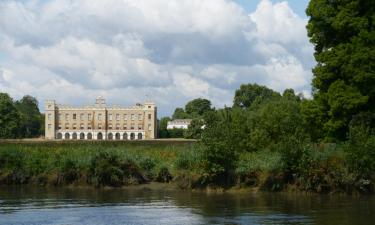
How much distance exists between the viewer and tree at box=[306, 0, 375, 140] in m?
35.4

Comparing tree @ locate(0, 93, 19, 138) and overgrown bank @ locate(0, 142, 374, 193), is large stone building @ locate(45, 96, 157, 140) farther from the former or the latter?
overgrown bank @ locate(0, 142, 374, 193)

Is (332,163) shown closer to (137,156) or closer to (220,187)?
(220,187)

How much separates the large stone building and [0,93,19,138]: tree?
4277 cm

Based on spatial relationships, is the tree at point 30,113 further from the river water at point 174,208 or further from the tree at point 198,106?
the river water at point 174,208

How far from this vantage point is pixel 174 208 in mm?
27109

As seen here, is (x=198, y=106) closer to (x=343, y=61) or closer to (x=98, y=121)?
(x=98, y=121)

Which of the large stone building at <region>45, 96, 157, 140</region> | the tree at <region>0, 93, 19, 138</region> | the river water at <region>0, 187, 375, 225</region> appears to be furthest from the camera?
the large stone building at <region>45, 96, 157, 140</region>

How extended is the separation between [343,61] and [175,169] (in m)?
10.8

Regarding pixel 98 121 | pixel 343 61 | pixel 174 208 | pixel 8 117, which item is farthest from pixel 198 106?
pixel 174 208

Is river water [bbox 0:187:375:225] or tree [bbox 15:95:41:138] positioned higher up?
tree [bbox 15:95:41:138]

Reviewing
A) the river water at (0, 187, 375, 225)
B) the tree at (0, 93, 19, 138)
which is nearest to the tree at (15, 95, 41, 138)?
the tree at (0, 93, 19, 138)

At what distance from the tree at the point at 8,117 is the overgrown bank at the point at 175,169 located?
3443 inches

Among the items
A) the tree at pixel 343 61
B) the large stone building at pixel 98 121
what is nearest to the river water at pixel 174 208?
the tree at pixel 343 61

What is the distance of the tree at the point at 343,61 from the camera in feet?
116
